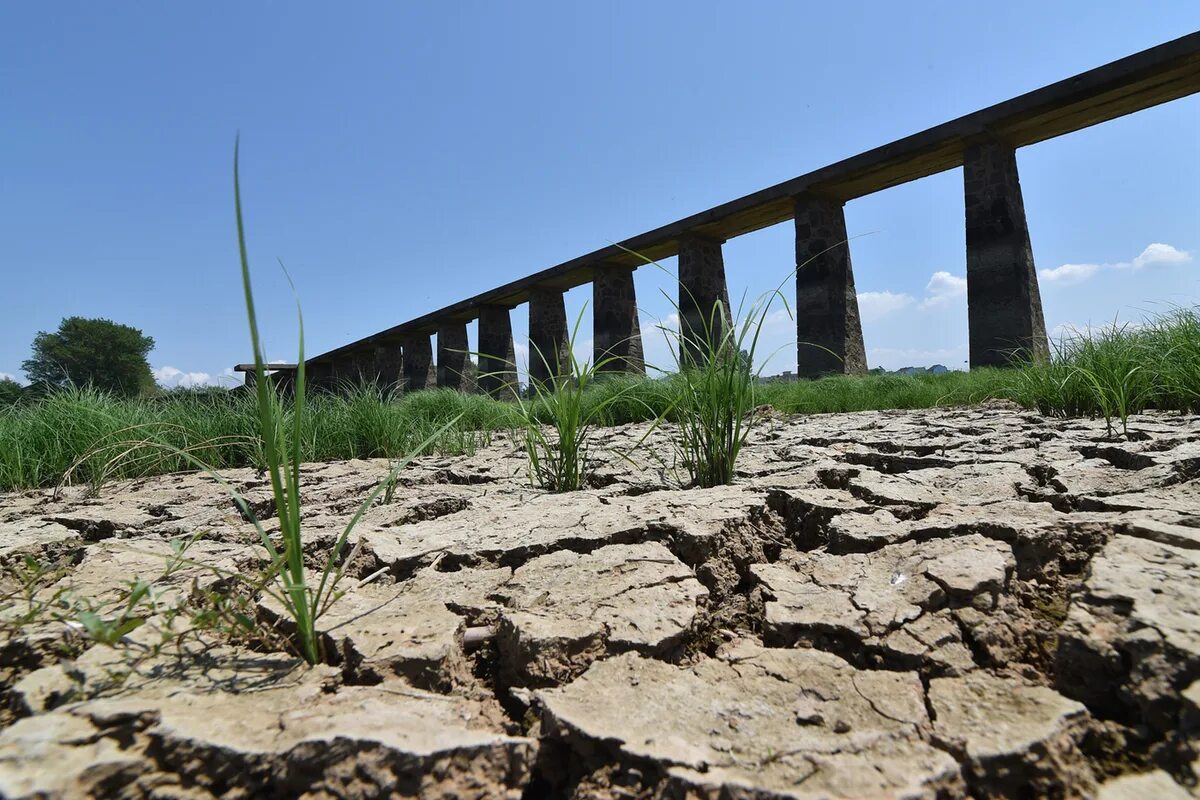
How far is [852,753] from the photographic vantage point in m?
0.62

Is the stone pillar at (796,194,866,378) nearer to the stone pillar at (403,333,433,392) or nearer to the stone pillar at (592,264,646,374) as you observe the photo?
the stone pillar at (592,264,646,374)

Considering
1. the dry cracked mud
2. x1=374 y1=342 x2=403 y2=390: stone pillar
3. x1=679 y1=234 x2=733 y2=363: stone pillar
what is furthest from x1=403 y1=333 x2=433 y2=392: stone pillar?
the dry cracked mud

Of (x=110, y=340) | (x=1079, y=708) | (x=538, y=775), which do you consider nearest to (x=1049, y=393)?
(x=1079, y=708)

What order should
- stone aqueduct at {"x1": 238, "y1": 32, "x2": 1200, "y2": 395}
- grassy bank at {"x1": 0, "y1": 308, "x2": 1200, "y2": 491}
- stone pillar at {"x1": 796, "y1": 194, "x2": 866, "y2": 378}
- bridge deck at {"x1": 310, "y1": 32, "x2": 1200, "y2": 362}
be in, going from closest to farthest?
grassy bank at {"x1": 0, "y1": 308, "x2": 1200, "y2": 491} → bridge deck at {"x1": 310, "y1": 32, "x2": 1200, "y2": 362} → stone aqueduct at {"x1": 238, "y1": 32, "x2": 1200, "y2": 395} → stone pillar at {"x1": 796, "y1": 194, "x2": 866, "y2": 378}

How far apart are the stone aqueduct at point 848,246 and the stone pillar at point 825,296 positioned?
0.01 metres

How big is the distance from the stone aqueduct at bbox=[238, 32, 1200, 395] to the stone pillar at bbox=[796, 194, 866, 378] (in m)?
0.01

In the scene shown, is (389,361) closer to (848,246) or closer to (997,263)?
(848,246)

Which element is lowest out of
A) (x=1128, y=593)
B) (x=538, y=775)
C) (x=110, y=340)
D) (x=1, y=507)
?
(x=538, y=775)

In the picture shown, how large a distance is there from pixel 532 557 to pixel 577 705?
510 mm

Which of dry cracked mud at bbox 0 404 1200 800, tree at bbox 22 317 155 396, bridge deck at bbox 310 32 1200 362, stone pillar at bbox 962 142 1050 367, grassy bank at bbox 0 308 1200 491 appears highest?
tree at bbox 22 317 155 396

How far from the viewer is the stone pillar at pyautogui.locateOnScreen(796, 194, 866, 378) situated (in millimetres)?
6633

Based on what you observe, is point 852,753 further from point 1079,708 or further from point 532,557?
point 532,557

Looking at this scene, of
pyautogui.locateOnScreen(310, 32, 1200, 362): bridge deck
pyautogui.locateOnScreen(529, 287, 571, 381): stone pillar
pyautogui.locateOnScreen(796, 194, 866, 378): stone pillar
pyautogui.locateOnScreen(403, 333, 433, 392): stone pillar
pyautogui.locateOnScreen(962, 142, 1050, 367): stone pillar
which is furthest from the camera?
pyautogui.locateOnScreen(403, 333, 433, 392): stone pillar

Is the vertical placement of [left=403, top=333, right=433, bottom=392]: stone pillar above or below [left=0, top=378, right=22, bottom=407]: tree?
above
